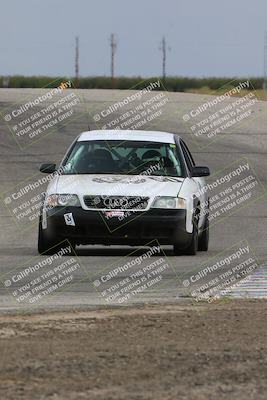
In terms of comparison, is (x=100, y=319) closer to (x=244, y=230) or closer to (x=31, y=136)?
(x=244, y=230)

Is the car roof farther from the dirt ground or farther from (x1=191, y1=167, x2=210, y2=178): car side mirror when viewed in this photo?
the dirt ground

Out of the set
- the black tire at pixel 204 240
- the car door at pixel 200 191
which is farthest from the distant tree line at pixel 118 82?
the black tire at pixel 204 240

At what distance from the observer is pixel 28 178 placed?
28.3 metres

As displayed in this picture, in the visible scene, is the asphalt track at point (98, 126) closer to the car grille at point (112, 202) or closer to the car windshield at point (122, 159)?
the car grille at point (112, 202)

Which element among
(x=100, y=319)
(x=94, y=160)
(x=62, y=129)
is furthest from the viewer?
(x=62, y=129)

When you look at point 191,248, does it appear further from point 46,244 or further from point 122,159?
point 46,244

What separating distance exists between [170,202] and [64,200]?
127 centimetres

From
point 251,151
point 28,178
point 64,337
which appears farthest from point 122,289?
point 251,151

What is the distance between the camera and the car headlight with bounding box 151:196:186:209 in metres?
15.9

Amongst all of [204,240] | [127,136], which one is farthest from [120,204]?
[204,240]

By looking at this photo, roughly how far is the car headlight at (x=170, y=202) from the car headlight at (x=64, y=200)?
96 cm

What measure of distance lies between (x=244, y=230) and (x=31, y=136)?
54.0 ft

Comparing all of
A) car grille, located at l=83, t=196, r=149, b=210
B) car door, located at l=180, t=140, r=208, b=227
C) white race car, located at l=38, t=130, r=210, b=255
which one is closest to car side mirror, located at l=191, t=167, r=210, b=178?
car door, located at l=180, t=140, r=208, b=227

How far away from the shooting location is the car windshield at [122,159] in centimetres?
1661
